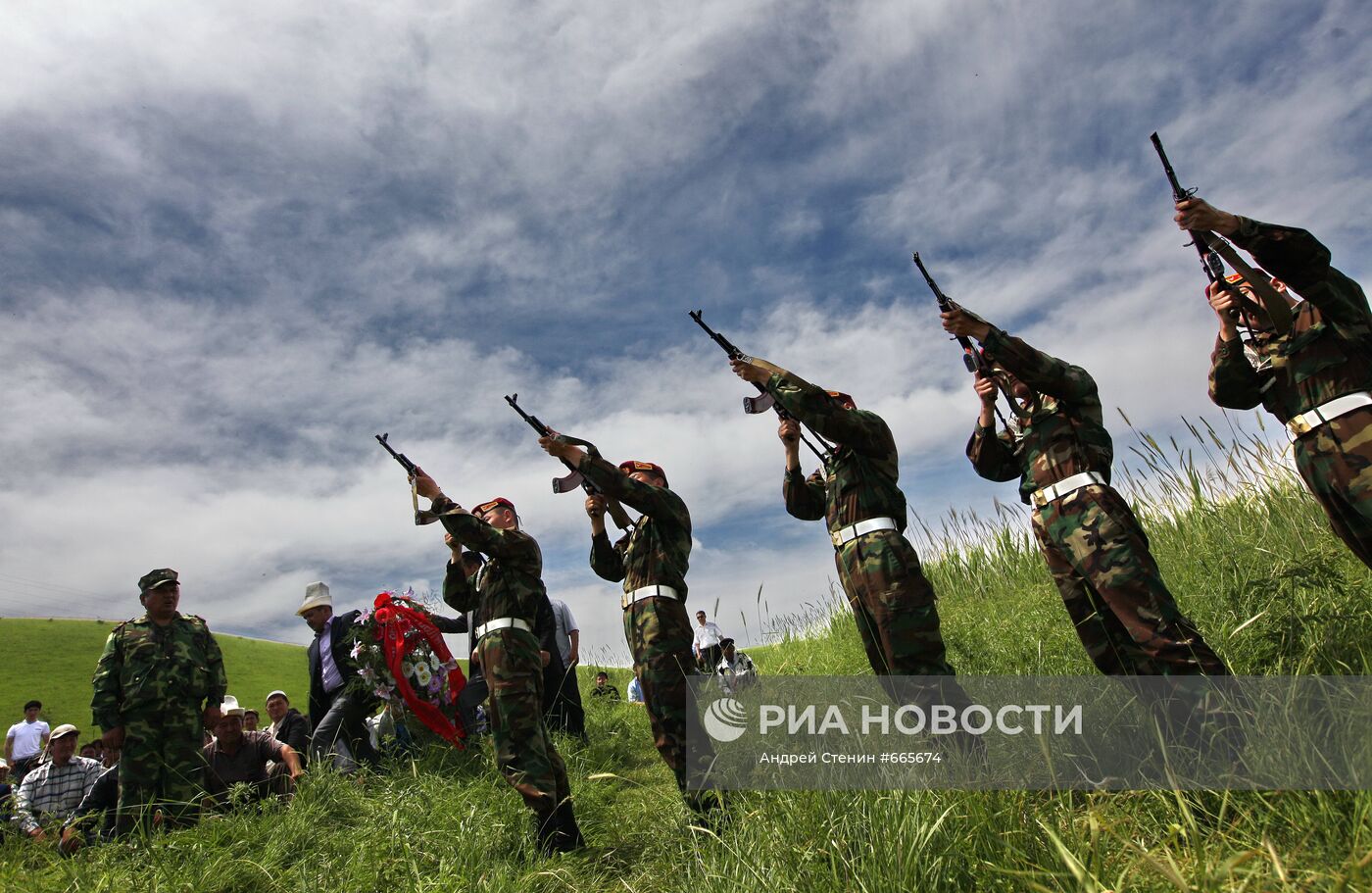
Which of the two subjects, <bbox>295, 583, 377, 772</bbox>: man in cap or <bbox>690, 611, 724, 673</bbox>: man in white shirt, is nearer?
<bbox>295, 583, 377, 772</bbox>: man in cap

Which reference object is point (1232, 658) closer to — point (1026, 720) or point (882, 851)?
point (1026, 720)

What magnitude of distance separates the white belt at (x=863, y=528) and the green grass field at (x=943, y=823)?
1.61 meters

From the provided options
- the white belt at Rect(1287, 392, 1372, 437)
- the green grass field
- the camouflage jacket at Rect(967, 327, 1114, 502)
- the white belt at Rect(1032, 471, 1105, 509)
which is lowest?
the green grass field

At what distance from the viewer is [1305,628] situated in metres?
3.49

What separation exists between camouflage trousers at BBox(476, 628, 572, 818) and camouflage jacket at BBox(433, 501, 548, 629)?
7.3 inches

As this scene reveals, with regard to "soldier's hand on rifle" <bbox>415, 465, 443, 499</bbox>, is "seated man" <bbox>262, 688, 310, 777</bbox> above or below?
below

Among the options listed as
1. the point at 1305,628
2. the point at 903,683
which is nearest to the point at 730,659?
the point at 903,683

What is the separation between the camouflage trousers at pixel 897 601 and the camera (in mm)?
3787

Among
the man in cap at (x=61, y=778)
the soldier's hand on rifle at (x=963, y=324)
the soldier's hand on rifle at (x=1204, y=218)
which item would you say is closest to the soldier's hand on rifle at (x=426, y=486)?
the soldier's hand on rifle at (x=963, y=324)

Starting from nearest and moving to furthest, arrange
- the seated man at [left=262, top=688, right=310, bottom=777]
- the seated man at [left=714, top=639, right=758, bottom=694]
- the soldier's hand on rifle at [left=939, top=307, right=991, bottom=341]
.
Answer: the soldier's hand on rifle at [left=939, top=307, right=991, bottom=341] < the seated man at [left=714, top=639, right=758, bottom=694] < the seated man at [left=262, top=688, right=310, bottom=777]

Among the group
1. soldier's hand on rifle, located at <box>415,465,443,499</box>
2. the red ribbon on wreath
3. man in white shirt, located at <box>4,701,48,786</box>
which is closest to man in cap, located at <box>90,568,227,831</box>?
the red ribbon on wreath

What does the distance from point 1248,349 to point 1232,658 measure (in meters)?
1.58

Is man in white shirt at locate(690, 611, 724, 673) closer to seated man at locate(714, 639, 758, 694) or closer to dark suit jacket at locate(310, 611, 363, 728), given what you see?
seated man at locate(714, 639, 758, 694)

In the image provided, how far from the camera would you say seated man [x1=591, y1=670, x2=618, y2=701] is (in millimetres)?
11129
